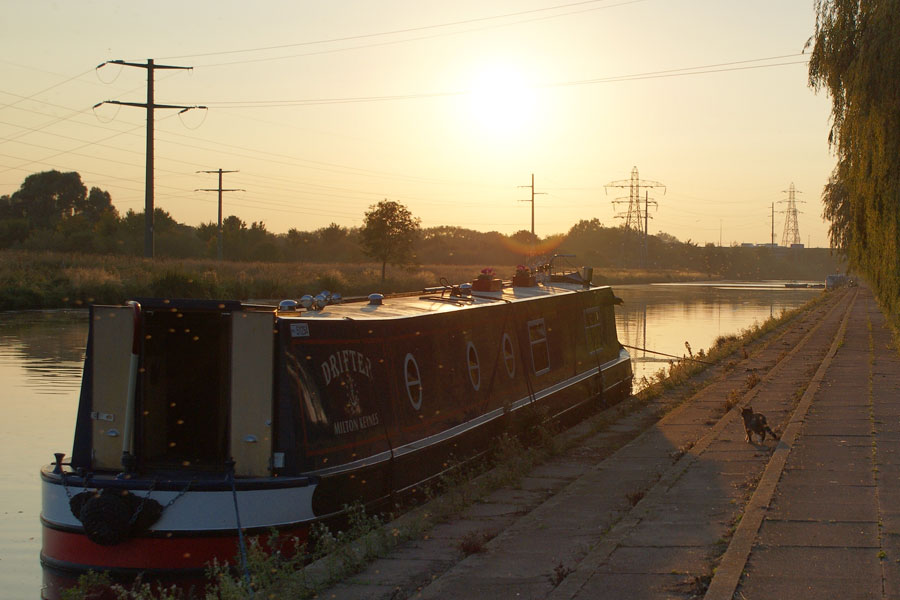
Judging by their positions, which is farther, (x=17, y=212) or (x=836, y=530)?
(x=17, y=212)

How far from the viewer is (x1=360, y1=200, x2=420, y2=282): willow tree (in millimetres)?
51281

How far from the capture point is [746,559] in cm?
549

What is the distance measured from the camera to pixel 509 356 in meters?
11.7

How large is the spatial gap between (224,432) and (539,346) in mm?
6251

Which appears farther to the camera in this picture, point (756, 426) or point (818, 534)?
point (756, 426)

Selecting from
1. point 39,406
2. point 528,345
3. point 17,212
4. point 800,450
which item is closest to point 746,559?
point 800,450

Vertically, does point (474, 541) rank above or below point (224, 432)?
below

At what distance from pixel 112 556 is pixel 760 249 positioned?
16753cm

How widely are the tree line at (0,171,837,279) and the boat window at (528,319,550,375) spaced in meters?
5.17

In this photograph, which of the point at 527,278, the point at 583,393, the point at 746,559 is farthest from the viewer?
the point at 527,278

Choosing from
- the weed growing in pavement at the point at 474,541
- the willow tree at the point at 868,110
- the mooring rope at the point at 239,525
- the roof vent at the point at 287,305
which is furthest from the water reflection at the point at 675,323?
the mooring rope at the point at 239,525

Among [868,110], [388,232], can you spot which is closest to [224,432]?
[868,110]

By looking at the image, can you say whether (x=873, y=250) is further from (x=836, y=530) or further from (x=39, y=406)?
(x=39, y=406)

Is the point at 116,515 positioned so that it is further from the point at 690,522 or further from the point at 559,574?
the point at 690,522
